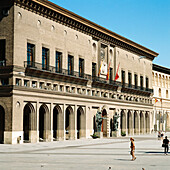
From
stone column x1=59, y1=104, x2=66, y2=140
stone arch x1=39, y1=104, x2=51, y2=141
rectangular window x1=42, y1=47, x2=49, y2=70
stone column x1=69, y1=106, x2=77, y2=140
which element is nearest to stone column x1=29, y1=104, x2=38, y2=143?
stone arch x1=39, y1=104, x2=51, y2=141

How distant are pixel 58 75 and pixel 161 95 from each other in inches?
2452

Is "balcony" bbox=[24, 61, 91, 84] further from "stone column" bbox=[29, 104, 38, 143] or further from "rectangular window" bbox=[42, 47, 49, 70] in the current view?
"stone column" bbox=[29, 104, 38, 143]

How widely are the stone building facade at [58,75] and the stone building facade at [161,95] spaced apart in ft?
75.5

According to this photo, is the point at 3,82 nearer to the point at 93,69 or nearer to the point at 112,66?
the point at 93,69

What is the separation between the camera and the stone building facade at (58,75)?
51.3m

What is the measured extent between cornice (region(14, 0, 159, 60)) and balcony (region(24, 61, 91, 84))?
7.95m

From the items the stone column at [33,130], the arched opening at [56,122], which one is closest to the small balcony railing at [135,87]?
the arched opening at [56,122]

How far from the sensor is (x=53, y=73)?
57.8 m

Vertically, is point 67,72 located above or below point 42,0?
below

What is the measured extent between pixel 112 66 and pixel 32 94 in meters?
29.7

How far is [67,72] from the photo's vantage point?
206ft

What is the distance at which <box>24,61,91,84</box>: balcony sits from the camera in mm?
53625

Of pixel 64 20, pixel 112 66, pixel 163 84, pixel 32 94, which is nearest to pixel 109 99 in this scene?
pixel 112 66

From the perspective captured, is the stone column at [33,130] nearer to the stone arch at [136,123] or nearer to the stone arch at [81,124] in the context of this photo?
the stone arch at [81,124]
